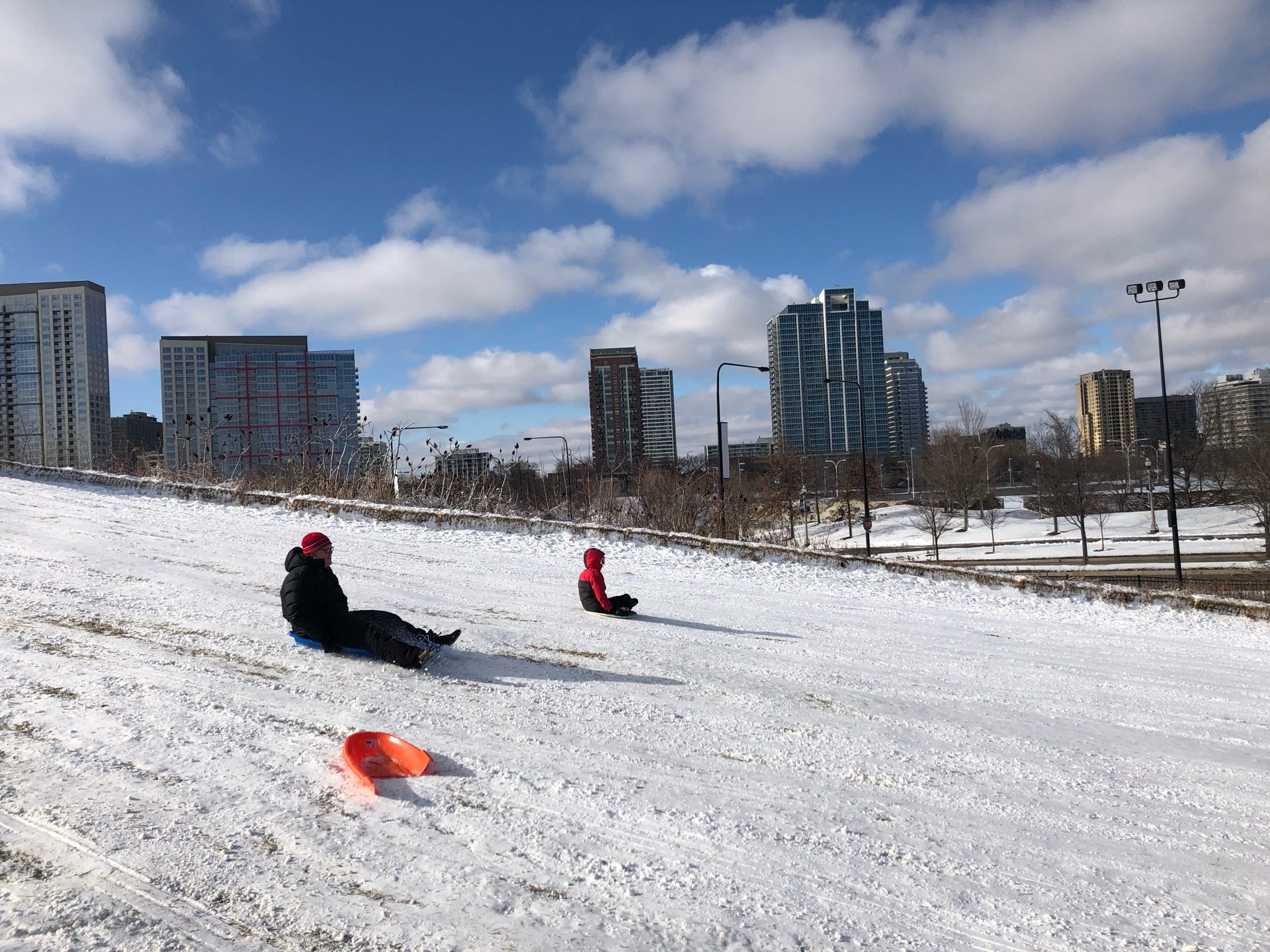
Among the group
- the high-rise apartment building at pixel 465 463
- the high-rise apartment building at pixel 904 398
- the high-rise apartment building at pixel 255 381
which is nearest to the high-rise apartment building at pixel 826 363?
the high-rise apartment building at pixel 904 398

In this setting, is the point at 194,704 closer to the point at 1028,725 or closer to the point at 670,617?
the point at 670,617

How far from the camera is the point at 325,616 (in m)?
6.42

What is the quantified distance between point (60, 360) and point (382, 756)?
4138 cm

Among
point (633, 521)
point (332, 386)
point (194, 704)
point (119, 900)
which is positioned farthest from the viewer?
point (332, 386)

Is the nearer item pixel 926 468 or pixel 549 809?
pixel 549 809

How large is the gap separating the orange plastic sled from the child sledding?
14.1ft

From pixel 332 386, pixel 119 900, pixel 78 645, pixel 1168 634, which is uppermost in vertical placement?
pixel 332 386

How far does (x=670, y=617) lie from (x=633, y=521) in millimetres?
9973

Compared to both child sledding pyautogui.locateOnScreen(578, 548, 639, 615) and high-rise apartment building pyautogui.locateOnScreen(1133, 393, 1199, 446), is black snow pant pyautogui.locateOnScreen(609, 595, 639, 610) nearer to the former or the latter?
child sledding pyautogui.locateOnScreen(578, 548, 639, 615)

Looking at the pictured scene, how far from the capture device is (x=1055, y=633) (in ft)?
32.8

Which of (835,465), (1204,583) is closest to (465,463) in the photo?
(1204,583)

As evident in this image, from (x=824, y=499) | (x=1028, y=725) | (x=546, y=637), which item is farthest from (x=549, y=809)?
(x=824, y=499)

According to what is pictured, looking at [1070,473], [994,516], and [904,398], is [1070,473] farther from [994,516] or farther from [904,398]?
[904,398]

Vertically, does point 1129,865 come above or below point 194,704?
below
